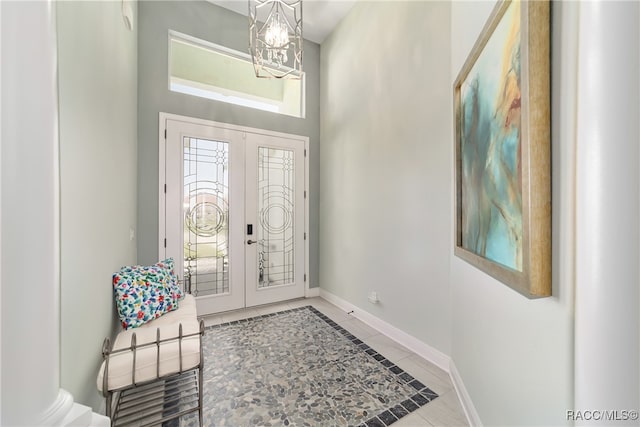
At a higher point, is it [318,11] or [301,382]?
[318,11]

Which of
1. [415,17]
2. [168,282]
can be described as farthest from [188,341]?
[415,17]

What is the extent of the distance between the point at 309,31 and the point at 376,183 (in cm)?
248

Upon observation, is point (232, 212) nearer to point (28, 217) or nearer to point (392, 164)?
point (392, 164)

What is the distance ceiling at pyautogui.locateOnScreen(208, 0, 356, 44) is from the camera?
3.07 m

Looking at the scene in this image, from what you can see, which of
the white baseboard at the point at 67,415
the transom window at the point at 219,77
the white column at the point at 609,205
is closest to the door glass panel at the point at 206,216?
the transom window at the point at 219,77

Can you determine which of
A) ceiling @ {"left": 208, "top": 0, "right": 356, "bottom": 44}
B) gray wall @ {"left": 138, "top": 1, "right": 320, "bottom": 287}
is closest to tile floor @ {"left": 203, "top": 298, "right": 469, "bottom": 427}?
gray wall @ {"left": 138, "top": 1, "right": 320, "bottom": 287}

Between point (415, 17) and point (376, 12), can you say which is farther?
point (376, 12)

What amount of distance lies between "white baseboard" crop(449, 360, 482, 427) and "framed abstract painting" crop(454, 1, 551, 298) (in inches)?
33.4

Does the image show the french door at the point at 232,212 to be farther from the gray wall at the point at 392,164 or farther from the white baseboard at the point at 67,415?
the white baseboard at the point at 67,415

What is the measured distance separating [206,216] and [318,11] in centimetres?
291

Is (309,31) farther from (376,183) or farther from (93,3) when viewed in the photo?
(93,3)

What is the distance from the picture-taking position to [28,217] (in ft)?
1.76

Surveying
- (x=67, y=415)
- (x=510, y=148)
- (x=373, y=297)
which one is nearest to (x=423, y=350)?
(x=373, y=297)

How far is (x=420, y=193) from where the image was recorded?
2.18 m
